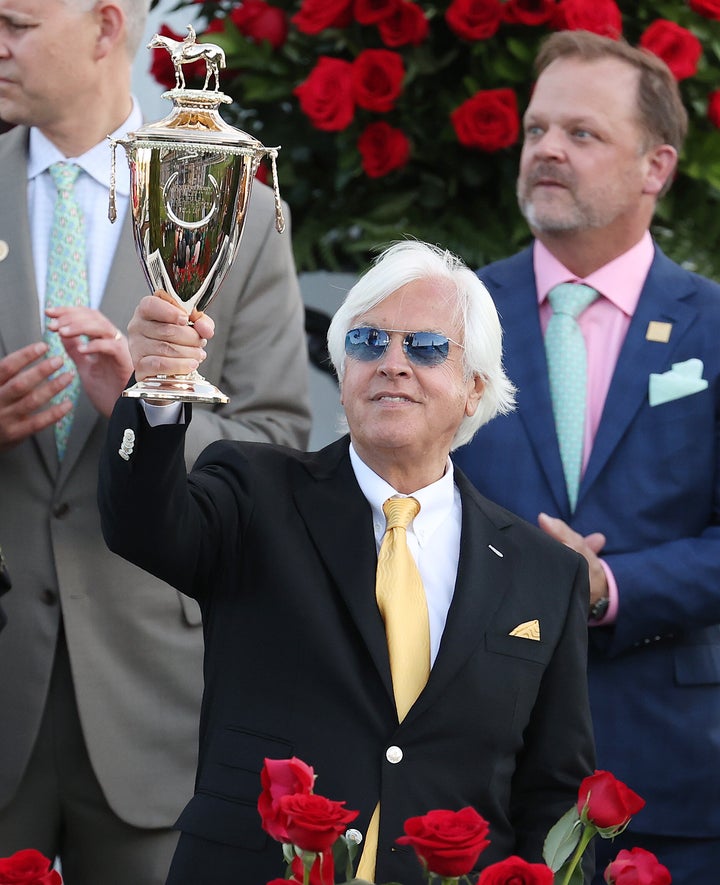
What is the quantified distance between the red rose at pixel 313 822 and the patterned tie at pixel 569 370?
1782mm

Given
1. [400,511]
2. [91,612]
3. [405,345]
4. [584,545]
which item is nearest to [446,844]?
[400,511]

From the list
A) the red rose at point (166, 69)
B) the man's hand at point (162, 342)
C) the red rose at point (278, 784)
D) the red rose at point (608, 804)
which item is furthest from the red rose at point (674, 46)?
the red rose at point (278, 784)

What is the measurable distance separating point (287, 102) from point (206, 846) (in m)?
2.18

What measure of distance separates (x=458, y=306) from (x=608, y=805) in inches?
42.1

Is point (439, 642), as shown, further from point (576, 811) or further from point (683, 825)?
point (683, 825)

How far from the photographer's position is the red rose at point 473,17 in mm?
3848

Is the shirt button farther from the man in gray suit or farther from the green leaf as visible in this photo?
the man in gray suit

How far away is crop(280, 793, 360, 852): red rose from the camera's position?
1.79 meters

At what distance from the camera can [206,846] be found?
99.9 inches

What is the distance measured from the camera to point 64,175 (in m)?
3.32

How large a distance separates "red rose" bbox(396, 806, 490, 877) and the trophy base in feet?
2.31

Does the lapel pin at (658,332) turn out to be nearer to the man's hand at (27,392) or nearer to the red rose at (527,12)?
the red rose at (527,12)

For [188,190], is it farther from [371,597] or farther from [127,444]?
[371,597]

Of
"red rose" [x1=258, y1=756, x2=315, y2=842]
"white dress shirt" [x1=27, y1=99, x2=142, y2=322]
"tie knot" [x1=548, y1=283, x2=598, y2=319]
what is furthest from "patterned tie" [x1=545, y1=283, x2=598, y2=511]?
"red rose" [x1=258, y1=756, x2=315, y2=842]
